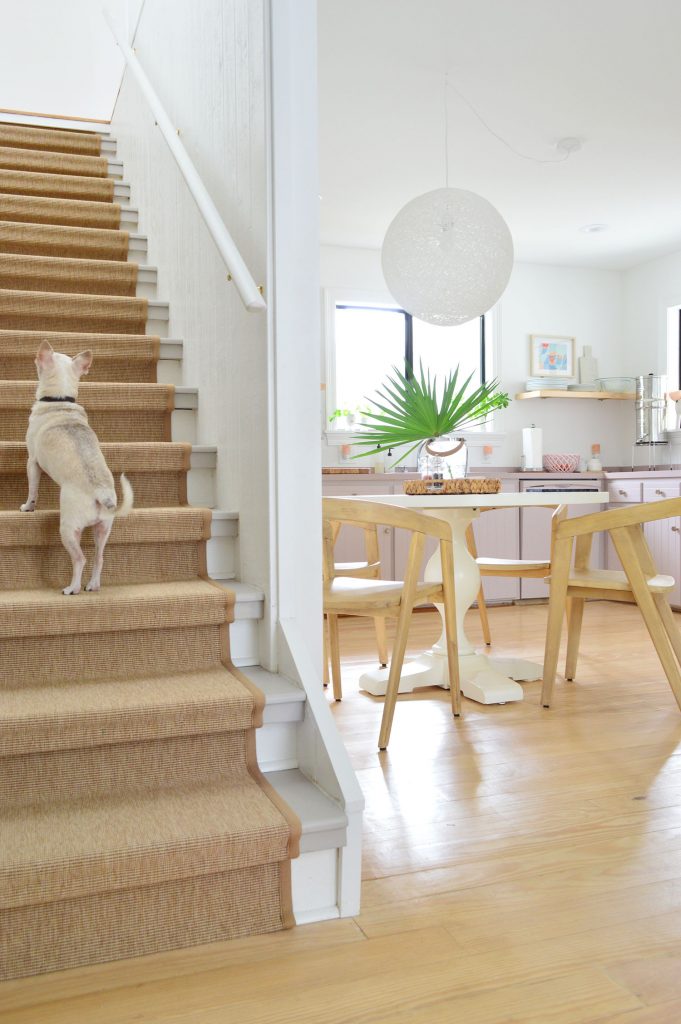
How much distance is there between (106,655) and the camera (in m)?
1.94

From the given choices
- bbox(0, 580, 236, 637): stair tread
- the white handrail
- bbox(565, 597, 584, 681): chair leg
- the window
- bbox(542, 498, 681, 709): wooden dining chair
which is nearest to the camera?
bbox(0, 580, 236, 637): stair tread

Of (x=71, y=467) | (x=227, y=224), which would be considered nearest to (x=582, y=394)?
(x=227, y=224)

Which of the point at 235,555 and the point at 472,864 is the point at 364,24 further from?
the point at 472,864

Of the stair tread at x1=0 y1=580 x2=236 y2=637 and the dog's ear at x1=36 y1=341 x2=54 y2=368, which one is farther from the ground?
the dog's ear at x1=36 y1=341 x2=54 y2=368

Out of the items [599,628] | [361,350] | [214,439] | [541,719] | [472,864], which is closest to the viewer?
[472,864]

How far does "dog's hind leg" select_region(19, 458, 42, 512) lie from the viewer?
217 cm

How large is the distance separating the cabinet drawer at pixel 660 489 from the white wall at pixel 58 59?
169 inches

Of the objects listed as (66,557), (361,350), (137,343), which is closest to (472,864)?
(66,557)

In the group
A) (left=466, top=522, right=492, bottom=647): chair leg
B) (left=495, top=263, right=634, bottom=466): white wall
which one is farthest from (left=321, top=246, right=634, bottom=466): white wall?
(left=466, top=522, right=492, bottom=647): chair leg

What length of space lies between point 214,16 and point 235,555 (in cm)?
171

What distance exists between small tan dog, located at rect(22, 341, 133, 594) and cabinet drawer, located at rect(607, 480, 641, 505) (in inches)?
169

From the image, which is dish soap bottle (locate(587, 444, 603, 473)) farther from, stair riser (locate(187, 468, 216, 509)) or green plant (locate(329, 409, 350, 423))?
stair riser (locate(187, 468, 216, 509))

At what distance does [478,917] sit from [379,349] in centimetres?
518

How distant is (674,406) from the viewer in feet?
21.0
